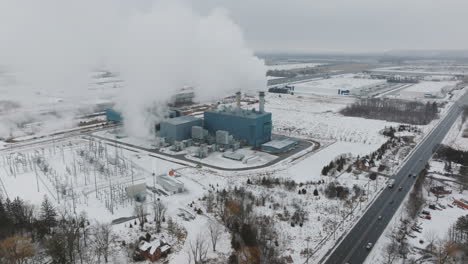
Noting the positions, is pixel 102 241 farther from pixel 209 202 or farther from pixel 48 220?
pixel 209 202

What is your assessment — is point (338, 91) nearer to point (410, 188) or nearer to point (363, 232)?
point (410, 188)

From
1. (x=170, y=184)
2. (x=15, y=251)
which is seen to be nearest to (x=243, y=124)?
(x=170, y=184)

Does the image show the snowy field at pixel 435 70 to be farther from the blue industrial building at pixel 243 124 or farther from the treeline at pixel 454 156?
the blue industrial building at pixel 243 124

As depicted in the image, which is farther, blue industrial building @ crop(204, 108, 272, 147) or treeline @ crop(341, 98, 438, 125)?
treeline @ crop(341, 98, 438, 125)

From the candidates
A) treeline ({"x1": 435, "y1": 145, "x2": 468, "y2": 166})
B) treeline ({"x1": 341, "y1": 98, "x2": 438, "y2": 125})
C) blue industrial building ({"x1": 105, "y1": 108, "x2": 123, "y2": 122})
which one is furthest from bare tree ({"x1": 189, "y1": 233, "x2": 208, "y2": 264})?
treeline ({"x1": 341, "y1": 98, "x2": 438, "y2": 125})

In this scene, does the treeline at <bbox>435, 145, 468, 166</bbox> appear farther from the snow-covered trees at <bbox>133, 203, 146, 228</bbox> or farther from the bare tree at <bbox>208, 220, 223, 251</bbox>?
the snow-covered trees at <bbox>133, 203, 146, 228</bbox>

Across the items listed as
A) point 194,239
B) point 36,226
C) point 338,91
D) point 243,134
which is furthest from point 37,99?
point 338,91
